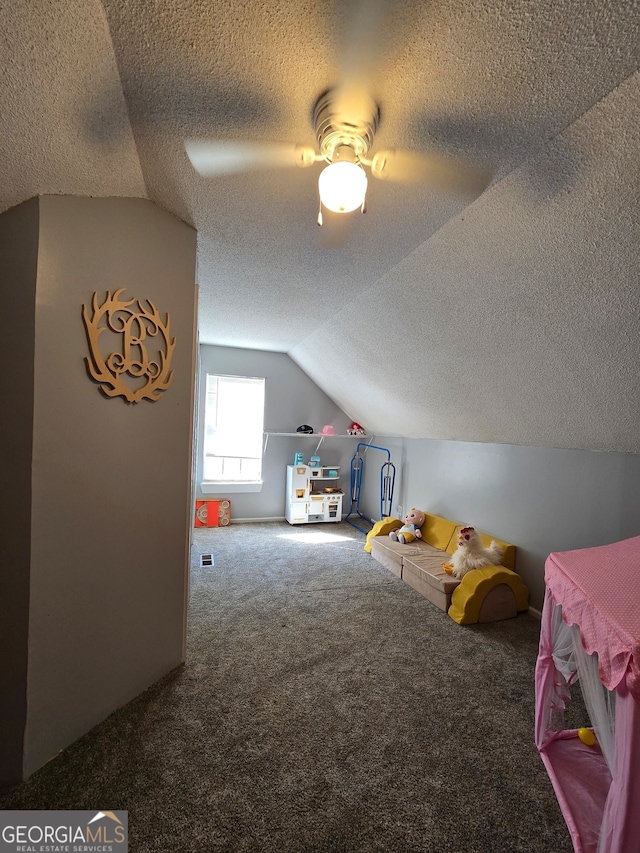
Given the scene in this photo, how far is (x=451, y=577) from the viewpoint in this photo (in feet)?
10.6

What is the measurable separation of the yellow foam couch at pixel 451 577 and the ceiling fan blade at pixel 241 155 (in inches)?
114

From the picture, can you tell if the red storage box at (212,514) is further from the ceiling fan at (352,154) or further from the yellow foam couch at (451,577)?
the ceiling fan at (352,154)

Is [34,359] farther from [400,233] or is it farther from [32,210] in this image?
[400,233]

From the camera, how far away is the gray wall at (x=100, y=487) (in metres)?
1.59

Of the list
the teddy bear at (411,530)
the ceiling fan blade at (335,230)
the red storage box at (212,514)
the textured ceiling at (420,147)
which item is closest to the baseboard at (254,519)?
the red storage box at (212,514)

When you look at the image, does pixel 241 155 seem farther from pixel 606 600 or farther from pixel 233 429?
pixel 233 429

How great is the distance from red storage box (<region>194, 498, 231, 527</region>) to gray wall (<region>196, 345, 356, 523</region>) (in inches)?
6.0

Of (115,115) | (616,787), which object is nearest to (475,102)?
(115,115)

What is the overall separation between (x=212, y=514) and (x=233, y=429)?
120 cm

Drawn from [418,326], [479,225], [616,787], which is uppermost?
[479,225]

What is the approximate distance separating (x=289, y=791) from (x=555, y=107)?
8.46 ft

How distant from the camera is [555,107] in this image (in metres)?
1.25

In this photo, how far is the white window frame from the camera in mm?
5473

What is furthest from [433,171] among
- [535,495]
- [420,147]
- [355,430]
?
[355,430]
